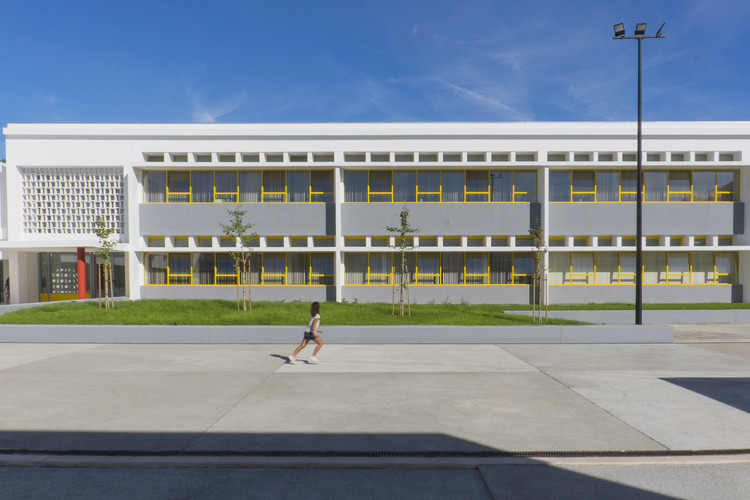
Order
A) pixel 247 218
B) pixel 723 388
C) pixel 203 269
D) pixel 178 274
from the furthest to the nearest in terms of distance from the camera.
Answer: pixel 178 274 → pixel 203 269 → pixel 247 218 → pixel 723 388

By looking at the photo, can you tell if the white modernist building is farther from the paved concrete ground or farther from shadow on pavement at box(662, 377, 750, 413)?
shadow on pavement at box(662, 377, 750, 413)

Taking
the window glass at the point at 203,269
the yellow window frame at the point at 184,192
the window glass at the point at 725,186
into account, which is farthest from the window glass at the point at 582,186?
the yellow window frame at the point at 184,192

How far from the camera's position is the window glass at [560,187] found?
22.4 m

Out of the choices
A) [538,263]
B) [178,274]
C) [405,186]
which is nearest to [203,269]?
[178,274]

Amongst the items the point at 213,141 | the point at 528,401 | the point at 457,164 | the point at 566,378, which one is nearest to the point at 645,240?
the point at 457,164

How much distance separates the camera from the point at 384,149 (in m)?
22.4

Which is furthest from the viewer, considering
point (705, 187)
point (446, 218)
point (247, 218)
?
point (705, 187)

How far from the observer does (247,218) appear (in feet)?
→ 72.9

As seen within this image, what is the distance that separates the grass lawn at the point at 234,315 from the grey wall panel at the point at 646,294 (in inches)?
190

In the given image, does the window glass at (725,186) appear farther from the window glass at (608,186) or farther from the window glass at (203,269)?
the window glass at (203,269)

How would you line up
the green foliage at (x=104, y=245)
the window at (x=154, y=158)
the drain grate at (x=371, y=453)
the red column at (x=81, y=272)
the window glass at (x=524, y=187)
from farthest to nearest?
1. the window at (x=154, y=158)
2. the window glass at (x=524, y=187)
3. the red column at (x=81, y=272)
4. the green foliage at (x=104, y=245)
5. the drain grate at (x=371, y=453)

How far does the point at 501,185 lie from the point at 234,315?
14500 millimetres

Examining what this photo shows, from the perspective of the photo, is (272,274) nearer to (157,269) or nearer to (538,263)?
(157,269)

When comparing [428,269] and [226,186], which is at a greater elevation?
[226,186]
